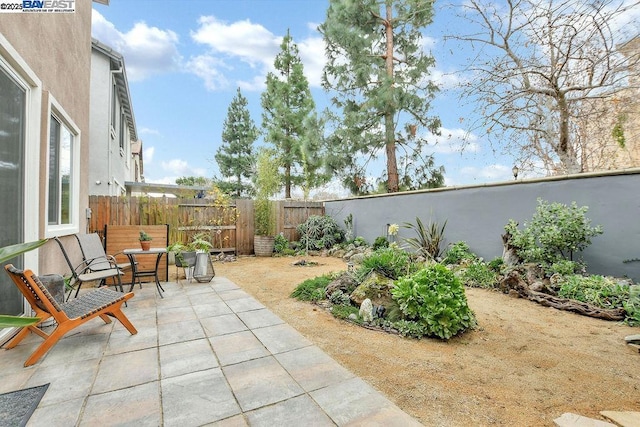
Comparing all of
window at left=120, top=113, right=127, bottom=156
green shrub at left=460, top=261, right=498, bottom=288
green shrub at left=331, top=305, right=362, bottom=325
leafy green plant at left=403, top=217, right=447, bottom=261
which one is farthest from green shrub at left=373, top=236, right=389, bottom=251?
window at left=120, top=113, right=127, bottom=156

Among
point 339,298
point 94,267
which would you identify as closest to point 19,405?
point 94,267

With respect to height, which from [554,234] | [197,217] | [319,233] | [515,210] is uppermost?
[515,210]

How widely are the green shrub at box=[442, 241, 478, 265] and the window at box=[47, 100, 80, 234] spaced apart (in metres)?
6.19

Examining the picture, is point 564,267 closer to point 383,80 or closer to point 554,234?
point 554,234

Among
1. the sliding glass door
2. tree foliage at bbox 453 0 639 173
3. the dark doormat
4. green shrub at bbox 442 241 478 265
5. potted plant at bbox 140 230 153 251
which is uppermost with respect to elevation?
tree foliage at bbox 453 0 639 173

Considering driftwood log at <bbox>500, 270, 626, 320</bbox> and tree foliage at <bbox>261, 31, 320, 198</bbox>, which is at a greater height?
tree foliage at <bbox>261, 31, 320, 198</bbox>

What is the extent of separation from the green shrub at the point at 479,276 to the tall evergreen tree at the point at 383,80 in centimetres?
515

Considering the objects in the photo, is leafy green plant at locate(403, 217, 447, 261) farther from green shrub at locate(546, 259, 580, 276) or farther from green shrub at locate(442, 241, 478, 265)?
green shrub at locate(546, 259, 580, 276)

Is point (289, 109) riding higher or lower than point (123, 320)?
higher

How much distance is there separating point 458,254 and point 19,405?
607 cm

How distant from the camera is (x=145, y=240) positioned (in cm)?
434

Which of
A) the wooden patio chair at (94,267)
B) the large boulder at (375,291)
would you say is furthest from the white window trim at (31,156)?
the large boulder at (375,291)

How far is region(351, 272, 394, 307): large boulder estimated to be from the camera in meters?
3.34

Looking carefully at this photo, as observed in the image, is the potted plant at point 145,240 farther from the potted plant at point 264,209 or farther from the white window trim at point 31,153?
the potted plant at point 264,209
